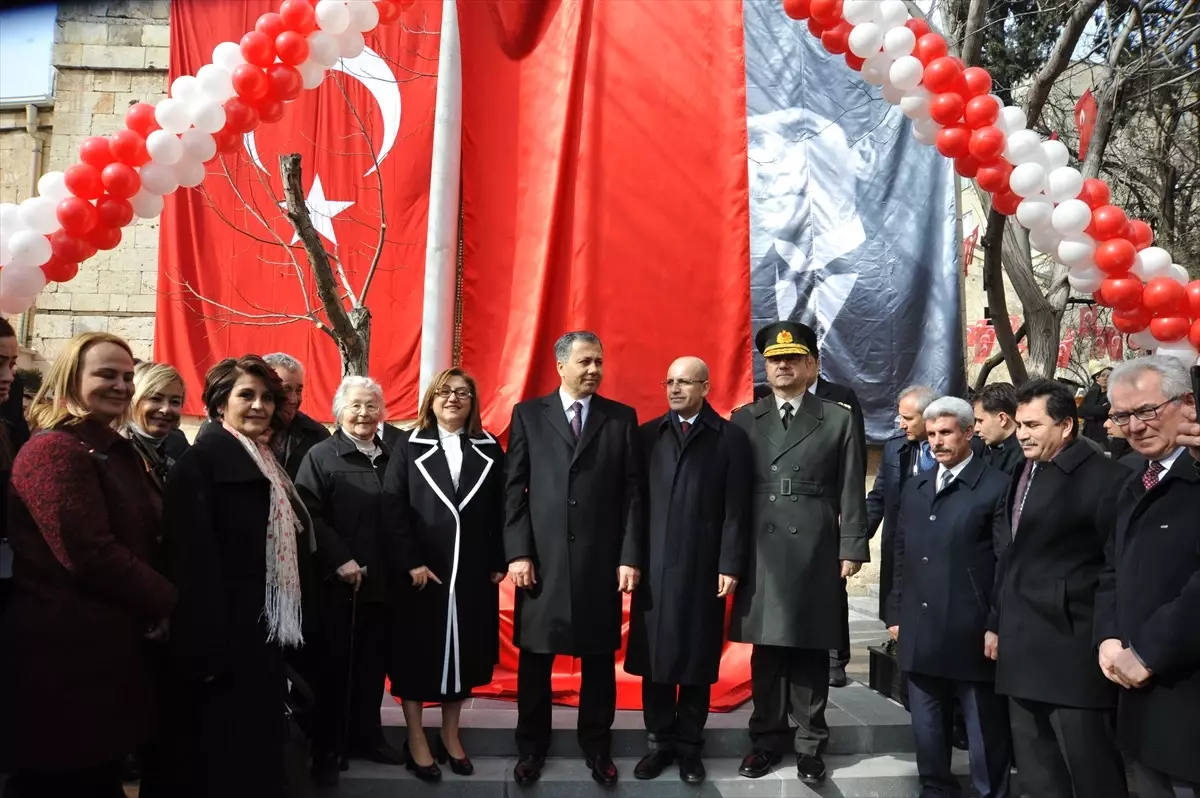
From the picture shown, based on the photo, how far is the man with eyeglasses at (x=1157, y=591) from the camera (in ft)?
8.29

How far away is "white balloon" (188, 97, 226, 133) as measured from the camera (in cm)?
400

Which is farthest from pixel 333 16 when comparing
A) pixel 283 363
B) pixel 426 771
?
pixel 426 771

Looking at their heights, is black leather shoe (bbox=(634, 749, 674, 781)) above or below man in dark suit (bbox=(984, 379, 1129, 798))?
below

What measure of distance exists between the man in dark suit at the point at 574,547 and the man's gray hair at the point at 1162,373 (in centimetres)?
191

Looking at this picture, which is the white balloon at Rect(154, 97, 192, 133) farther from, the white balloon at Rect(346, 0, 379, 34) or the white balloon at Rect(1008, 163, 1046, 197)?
the white balloon at Rect(1008, 163, 1046, 197)

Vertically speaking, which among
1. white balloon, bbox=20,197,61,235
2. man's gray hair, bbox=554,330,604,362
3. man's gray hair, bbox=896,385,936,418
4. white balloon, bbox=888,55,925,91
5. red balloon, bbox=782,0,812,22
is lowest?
man's gray hair, bbox=896,385,936,418

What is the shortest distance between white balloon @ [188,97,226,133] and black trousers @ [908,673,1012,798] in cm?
392

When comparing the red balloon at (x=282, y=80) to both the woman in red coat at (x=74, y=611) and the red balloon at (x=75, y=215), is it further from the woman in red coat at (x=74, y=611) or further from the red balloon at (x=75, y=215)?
the woman in red coat at (x=74, y=611)

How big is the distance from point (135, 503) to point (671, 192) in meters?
3.82

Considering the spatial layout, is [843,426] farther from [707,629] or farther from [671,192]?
[671,192]

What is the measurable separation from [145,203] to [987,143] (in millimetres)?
3751

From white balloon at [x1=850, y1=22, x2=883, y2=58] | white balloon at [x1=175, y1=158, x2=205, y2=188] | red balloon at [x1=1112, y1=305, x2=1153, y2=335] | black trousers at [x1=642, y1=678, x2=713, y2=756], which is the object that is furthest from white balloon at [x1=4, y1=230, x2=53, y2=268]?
red balloon at [x1=1112, y1=305, x2=1153, y2=335]

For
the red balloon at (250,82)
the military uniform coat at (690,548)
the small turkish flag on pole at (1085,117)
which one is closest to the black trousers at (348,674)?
the military uniform coat at (690,548)

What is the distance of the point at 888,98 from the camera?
4.28 metres
